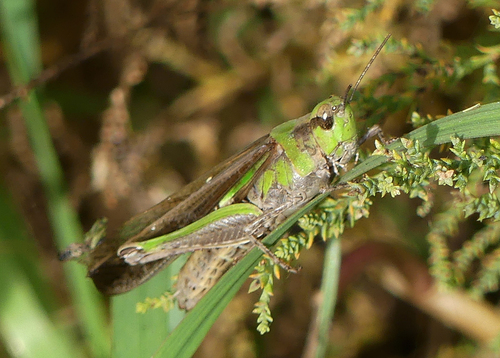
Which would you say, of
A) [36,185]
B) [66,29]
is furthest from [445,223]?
[66,29]

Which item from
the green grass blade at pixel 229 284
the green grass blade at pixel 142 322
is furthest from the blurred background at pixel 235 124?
the green grass blade at pixel 142 322

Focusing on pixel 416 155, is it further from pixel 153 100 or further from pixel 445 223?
pixel 153 100

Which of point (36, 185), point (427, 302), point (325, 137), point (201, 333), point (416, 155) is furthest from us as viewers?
point (36, 185)

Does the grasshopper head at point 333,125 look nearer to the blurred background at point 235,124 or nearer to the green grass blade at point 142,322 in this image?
the blurred background at point 235,124

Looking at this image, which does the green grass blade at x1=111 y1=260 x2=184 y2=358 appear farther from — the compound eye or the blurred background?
the compound eye

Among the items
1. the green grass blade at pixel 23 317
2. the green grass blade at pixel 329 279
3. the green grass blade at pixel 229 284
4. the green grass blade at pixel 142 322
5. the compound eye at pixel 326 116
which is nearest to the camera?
the green grass blade at pixel 229 284

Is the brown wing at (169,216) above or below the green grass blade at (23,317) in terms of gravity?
below

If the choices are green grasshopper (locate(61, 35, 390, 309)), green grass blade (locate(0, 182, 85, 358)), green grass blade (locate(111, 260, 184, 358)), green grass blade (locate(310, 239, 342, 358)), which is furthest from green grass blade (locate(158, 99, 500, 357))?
green grass blade (locate(0, 182, 85, 358))
